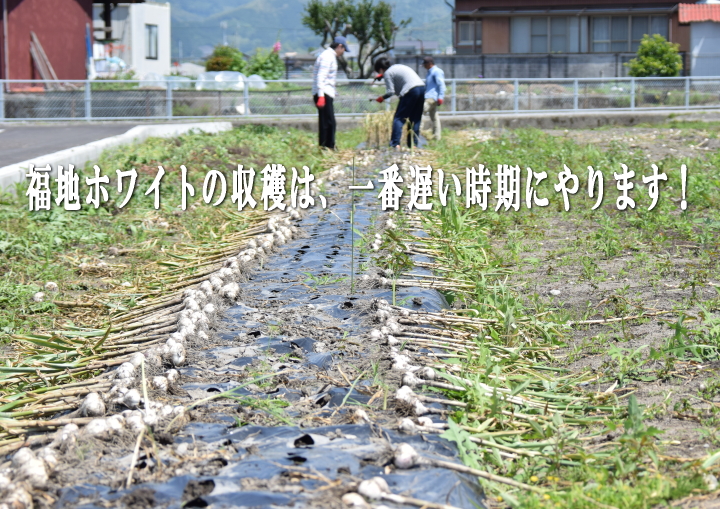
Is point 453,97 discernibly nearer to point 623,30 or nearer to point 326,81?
point 326,81

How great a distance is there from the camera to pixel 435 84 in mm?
17484

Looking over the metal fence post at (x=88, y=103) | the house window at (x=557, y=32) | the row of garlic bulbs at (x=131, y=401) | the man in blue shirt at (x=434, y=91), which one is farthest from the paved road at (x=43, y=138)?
the house window at (x=557, y=32)

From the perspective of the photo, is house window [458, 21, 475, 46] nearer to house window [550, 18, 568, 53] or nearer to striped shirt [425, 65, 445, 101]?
house window [550, 18, 568, 53]

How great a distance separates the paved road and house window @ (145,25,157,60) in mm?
23249

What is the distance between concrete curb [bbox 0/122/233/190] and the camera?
986cm

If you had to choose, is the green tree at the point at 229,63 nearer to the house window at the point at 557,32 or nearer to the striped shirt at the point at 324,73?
the house window at the point at 557,32

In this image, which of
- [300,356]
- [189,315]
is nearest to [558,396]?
[300,356]

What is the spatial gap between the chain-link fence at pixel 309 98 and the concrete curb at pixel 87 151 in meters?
2.19

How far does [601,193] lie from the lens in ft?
31.2

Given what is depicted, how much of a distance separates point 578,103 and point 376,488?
2232cm

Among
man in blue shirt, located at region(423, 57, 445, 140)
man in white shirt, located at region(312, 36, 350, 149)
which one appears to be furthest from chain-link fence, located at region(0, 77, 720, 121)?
man in white shirt, located at region(312, 36, 350, 149)

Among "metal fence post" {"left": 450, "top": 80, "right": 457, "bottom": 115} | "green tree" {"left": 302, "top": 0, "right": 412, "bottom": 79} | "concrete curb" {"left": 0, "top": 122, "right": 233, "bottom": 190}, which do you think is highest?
"green tree" {"left": 302, "top": 0, "right": 412, "bottom": 79}

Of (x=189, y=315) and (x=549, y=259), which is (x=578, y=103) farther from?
(x=189, y=315)

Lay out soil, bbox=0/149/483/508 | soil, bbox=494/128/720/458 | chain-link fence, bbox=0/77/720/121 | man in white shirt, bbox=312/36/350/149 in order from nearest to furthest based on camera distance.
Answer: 1. soil, bbox=0/149/483/508
2. soil, bbox=494/128/720/458
3. man in white shirt, bbox=312/36/350/149
4. chain-link fence, bbox=0/77/720/121
